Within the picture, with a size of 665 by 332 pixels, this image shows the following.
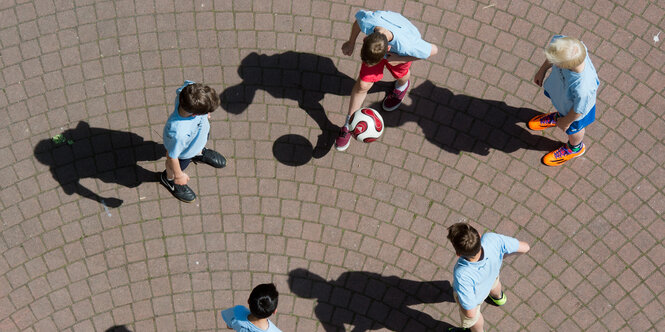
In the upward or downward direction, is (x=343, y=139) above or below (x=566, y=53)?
below

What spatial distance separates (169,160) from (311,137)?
166 cm

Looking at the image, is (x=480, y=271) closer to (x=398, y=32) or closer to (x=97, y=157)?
(x=398, y=32)

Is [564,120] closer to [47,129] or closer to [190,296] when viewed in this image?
[190,296]

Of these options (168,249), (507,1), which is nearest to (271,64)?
(168,249)

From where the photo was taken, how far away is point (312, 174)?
19.8ft

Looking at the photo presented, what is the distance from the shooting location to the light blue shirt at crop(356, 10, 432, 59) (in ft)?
17.0

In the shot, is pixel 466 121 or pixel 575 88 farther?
pixel 466 121

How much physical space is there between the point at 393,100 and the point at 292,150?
1.26m

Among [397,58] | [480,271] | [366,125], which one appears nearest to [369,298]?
[480,271]

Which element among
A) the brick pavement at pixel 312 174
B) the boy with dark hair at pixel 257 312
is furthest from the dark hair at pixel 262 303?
the brick pavement at pixel 312 174

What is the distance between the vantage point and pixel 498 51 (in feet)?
20.8

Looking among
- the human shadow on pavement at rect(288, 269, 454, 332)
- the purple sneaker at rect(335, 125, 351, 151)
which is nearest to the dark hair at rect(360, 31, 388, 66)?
the purple sneaker at rect(335, 125, 351, 151)

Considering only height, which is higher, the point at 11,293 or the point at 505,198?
the point at 505,198

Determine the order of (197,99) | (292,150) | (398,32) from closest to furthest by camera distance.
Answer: (197,99), (398,32), (292,150)
